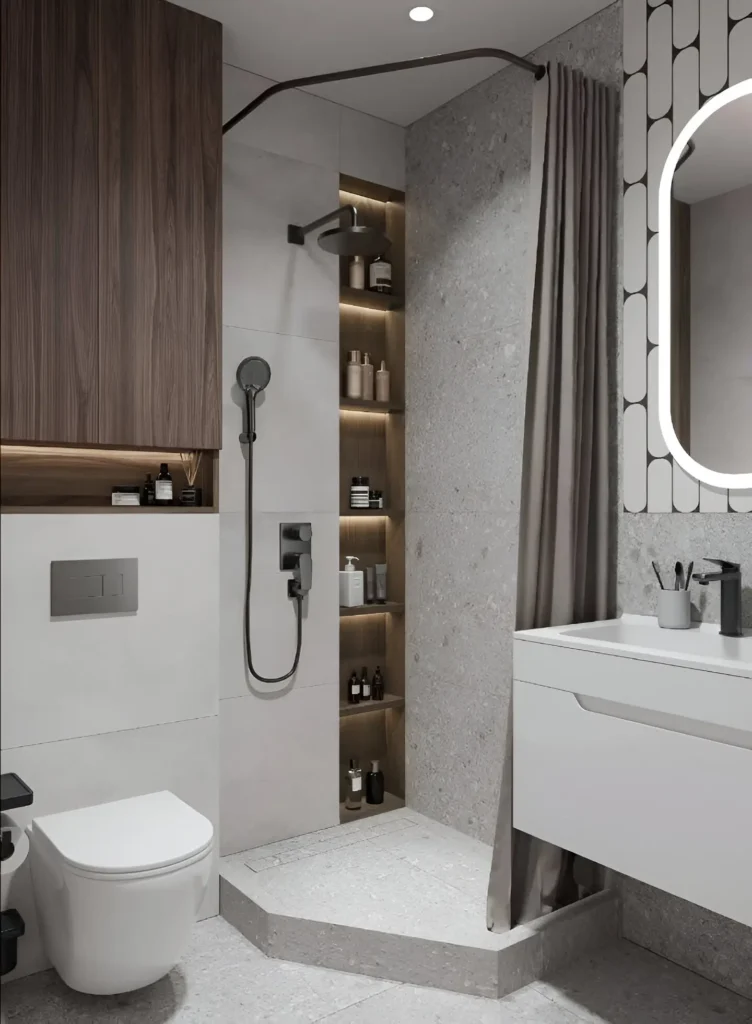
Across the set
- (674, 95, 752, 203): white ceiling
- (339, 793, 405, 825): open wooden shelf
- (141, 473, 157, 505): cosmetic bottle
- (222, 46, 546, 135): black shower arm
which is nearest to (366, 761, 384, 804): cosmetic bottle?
(339, 793, 405, 825): open wooden shelf

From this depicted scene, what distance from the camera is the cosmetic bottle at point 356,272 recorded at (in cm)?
304

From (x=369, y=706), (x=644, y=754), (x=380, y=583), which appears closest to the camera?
(x=644, y=754)

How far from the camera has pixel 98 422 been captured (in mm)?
2174

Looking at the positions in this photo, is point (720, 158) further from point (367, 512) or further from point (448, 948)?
point (448, 948)

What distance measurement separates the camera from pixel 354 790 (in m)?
2.99

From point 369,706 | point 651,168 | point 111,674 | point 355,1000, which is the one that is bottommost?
point 355,1000

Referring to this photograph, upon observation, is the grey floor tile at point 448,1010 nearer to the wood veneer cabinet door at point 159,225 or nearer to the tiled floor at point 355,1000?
the tiled floor at point 355,1000

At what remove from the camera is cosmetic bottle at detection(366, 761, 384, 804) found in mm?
3041

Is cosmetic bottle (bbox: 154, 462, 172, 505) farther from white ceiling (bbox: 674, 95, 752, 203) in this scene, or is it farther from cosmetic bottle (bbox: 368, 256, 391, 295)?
white ceiling (bbox: 674, 95, 752, 203)

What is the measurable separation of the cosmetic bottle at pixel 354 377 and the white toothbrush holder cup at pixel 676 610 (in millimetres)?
1363

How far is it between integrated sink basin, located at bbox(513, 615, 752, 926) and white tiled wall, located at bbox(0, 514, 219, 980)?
92 centimetres

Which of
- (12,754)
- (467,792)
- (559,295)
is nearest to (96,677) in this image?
(12,754)

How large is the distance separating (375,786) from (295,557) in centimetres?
94

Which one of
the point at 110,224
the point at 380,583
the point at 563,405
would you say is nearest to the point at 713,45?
the point at 563,405
